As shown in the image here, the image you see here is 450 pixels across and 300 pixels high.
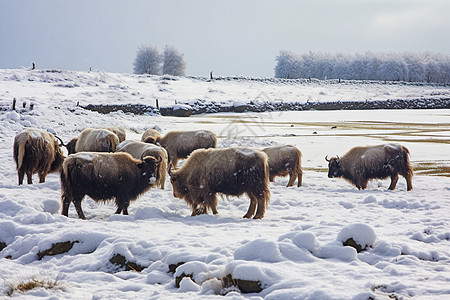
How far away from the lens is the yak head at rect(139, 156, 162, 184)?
8797mm

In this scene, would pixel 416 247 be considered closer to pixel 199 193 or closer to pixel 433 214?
pixel 433 214

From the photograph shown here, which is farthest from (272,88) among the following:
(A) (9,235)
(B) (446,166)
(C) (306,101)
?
(A) (9,235)

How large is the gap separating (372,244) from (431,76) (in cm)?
11144

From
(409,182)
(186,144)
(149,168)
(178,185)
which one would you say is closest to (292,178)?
(409,182)

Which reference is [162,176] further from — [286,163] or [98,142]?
[286,163]

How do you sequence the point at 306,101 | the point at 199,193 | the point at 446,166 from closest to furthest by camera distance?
the point at 199,193 < the point at 446,166 < the point at 306,101

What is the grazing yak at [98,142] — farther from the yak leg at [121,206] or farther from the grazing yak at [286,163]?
the grazing yak at [286,163]

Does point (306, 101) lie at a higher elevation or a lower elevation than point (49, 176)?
higher

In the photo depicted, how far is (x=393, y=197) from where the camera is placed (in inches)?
391

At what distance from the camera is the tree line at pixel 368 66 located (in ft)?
333

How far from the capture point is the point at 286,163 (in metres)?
12.8

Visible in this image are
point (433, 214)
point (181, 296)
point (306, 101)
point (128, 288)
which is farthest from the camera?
point (306, 101)

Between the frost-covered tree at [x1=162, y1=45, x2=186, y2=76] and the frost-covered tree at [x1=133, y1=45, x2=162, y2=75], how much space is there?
1.51m

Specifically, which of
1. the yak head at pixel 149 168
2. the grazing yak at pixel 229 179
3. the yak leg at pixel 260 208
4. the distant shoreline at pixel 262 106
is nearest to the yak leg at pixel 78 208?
the yak head at pixel 149 168
